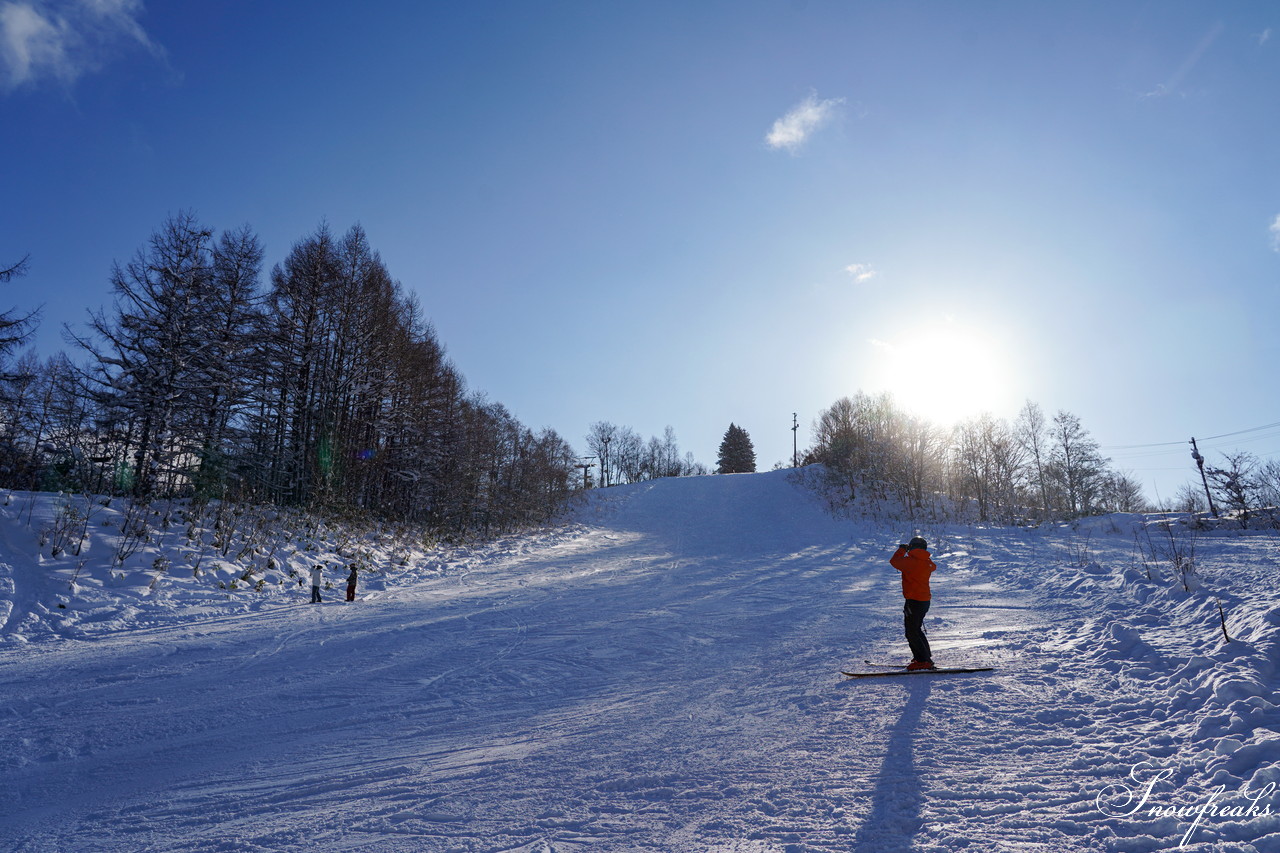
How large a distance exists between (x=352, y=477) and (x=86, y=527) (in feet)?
31.4

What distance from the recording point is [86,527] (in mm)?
11117

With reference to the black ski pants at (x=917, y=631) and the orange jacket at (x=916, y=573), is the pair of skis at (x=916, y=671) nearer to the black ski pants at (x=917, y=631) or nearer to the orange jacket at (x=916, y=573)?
the black ski pants at (x=917, y=631)

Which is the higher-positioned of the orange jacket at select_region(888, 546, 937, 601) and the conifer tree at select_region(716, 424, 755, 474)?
the conifer tree at select_region(716, 424, 755, 474)


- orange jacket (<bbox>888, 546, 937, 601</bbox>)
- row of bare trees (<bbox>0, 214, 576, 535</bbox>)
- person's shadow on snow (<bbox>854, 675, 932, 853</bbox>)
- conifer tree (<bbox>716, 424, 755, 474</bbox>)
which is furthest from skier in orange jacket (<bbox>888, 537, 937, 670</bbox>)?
conifer tree (<bbox>716, 424, 755, 474</bbox>)

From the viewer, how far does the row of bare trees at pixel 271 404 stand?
636 inches

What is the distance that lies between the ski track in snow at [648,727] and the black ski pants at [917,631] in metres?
0.46

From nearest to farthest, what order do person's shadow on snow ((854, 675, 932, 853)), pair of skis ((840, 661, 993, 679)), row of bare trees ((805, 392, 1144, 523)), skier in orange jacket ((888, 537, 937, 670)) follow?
1. person's shadow on snow ((854, 675, 932, 853))
2. pair of skis ((840, 661, 993, 679))
3. skier in orange jacket ((888, 537, 937, 670))
4. row of bare trees ((805, 392, 1144, 523))

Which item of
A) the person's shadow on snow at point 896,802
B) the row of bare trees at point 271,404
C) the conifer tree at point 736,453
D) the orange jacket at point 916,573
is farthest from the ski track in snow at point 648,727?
the conifer tree at point 736,453

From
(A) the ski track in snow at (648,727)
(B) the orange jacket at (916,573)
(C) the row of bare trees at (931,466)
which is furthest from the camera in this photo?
(C) the row of bare trees at (931,466)

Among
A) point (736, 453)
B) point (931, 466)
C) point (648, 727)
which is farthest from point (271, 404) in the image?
point (736, 453)

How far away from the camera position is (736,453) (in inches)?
2788

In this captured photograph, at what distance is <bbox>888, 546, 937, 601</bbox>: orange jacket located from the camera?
6859 mm

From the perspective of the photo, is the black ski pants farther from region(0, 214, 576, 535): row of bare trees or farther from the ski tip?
region(0, 214, 576, 535): row of bare trees

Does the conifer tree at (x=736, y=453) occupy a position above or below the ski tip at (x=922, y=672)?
above
